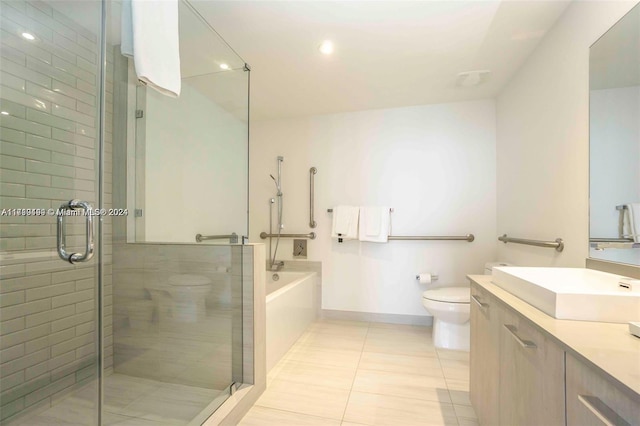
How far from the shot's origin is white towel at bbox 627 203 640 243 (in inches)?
41.9

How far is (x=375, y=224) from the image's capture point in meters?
2.63

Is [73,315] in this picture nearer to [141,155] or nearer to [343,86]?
[141,155]

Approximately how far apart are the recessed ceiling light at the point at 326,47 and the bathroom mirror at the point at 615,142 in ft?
4.38

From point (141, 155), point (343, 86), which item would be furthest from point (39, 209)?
point (343, 86)

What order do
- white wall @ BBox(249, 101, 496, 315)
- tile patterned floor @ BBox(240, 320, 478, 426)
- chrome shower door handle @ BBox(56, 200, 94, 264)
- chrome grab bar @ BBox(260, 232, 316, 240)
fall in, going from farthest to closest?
chrome grab bar @ BBox(260, 232, 316, 240)
white wall @ BBox(249, 101, 496, 315)
tile patterned floor @ BBox(240, 320, 478, 426)
chrome shower door handle @ BBox(56, 200, 94, 264)

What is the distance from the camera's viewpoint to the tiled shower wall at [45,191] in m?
1.31

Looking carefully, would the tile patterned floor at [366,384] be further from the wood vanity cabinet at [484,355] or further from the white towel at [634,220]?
the white towel at [634,220]

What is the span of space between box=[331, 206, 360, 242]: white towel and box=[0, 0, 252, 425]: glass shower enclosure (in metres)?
1.08

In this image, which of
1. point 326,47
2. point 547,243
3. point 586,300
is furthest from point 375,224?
point 586,300

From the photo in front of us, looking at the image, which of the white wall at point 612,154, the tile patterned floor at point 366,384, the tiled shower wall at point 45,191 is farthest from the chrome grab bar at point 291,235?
the white wall at point 612,154

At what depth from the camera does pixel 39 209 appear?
140cm

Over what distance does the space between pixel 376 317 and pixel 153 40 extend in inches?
106

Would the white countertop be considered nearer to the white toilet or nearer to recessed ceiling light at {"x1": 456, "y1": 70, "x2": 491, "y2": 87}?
the white toilet

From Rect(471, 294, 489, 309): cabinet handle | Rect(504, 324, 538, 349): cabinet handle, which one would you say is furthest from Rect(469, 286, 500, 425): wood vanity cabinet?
Rect(504, 324, 538, 349): cabinet handle
